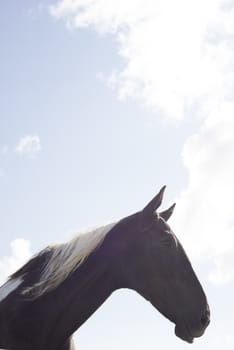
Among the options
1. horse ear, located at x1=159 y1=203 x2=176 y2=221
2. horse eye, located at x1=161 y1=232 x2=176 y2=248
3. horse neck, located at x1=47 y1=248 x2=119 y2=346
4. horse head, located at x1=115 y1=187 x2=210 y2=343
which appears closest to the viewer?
horse neck, located at x1=47 y1=248 x2=119 y2=346

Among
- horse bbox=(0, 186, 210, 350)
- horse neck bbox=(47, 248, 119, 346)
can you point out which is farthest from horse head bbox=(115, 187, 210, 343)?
horse neck bbox=(47, 248, 119, 346)

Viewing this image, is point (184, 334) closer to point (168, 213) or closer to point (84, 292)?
point (84, 292)

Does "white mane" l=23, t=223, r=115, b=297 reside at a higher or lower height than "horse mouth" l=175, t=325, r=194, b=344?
higher

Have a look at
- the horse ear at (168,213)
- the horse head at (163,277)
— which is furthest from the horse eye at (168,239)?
the horse ear at (168,213)

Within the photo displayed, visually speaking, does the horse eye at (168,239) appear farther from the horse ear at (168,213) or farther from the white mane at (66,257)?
the horse ear at (168,213)

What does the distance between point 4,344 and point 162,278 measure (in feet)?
4.85

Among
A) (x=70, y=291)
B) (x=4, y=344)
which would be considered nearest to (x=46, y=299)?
(x=70, y=291)

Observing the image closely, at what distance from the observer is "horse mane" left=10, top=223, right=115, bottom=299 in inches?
157

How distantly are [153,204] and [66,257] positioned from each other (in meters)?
0.93

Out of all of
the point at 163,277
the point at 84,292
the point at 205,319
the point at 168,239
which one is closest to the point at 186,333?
the point at 205,319

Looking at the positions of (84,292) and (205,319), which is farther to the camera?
(205,319)

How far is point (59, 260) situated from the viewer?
417 cm

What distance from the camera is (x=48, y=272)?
4098 mm

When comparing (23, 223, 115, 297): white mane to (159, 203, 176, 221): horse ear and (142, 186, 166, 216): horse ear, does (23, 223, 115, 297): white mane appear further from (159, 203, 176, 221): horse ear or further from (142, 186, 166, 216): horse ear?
(159, 203, 176, 221): horse ear
